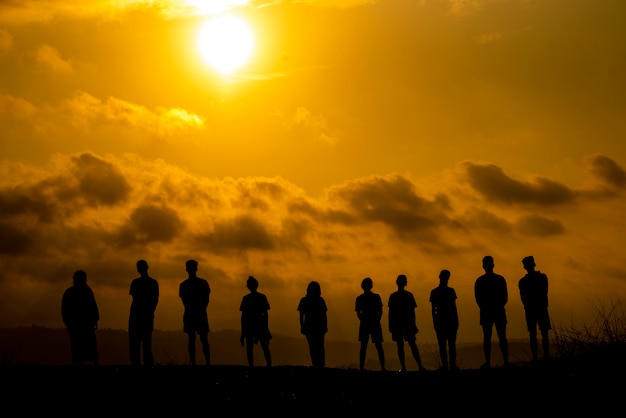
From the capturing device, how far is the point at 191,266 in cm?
2431

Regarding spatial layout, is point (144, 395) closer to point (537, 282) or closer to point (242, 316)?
point (242, 316)

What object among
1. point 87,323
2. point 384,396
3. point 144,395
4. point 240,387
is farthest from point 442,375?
point 87,323

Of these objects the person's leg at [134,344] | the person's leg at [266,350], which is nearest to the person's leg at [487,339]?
the person's leg at [266,350]

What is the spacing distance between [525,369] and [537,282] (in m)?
3.32

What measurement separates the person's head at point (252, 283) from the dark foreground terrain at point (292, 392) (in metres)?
3.77

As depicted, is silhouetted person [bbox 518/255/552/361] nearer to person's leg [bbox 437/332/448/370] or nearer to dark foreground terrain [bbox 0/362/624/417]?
person's leg [bbox 437/332/448/370]

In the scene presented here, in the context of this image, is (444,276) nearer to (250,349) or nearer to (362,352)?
(362,352)

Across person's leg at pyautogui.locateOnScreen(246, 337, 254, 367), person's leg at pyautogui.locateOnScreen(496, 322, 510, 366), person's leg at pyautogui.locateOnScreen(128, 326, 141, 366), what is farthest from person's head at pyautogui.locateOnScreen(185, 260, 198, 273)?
person's leg at pyautogui.locateOnScreen(496, 322, 510, 366)

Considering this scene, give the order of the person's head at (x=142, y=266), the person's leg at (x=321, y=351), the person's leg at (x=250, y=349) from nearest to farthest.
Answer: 1. the person's head at (x=142, y=266)
2. the person's leg at (x=250, y=349)
3. the person's leg at (x=321, y=351)

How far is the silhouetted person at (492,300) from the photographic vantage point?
24.2 metres

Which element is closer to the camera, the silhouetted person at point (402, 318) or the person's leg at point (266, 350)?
the person's leg at point (266, 350)

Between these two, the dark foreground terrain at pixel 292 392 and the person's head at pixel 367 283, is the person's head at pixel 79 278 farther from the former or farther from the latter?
the person's head at pixel 367 283

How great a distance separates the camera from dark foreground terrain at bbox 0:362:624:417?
56.6ft

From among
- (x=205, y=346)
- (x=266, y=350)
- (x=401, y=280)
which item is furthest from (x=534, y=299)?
(x=205, y=346)
